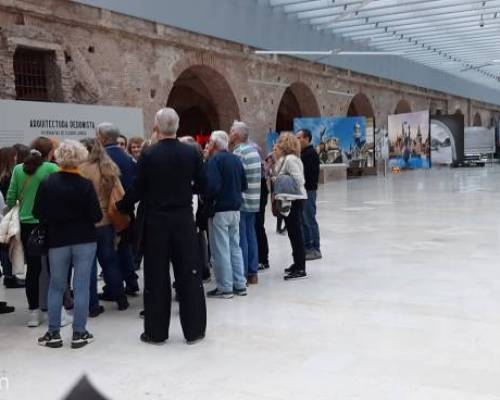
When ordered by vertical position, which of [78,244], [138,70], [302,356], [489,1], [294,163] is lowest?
[302,356]

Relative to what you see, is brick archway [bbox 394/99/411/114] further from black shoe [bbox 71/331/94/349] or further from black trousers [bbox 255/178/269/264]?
black shoe [bbox 71/331/94/349]

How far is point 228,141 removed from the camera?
569 cm

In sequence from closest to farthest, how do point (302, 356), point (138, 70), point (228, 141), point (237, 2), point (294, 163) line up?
1. point (302, 356)
2. point (228, 141)
3. point (294, 163)
4. point (138, 70)
5. point (237, 2)

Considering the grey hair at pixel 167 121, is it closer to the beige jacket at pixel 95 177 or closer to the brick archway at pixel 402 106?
the beige jacket at pixel 95 177

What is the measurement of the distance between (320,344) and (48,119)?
6.85 m

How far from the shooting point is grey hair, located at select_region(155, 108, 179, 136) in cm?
421

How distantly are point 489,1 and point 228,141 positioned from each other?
1406cm

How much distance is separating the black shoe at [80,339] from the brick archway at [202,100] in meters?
12.6

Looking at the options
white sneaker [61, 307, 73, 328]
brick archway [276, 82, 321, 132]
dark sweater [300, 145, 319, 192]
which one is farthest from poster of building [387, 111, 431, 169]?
white sneaker [61, 307, 73, 328]

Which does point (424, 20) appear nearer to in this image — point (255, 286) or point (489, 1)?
point (489, 1)

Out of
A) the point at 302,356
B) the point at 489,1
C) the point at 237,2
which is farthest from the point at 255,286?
the point at 489,1

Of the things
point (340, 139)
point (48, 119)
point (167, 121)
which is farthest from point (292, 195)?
point (340, 139)

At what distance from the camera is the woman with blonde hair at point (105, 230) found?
4906 millimetres

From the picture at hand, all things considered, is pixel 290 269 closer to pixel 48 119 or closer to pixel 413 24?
pixel 48 119
